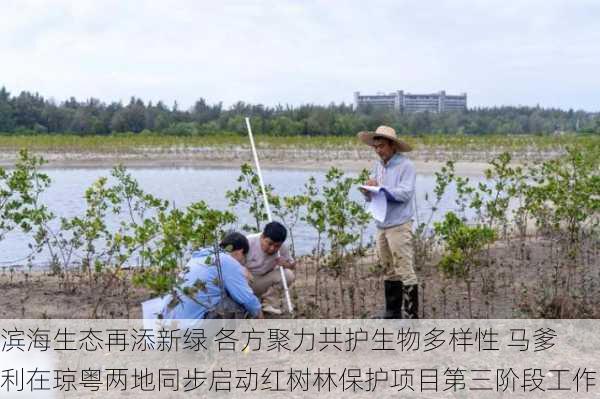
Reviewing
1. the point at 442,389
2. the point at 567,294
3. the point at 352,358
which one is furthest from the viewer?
the point at 567,294

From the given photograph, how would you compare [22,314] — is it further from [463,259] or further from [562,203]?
[562,203]

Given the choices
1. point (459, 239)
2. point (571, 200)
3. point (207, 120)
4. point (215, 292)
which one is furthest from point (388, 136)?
point (207, 120)

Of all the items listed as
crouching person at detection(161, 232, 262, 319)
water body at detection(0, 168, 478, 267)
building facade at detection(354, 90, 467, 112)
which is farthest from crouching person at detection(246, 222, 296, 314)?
building facade at detection(354, 90, 467, 112)

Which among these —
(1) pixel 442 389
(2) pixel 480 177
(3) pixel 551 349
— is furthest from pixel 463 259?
(2) pixel 480 177

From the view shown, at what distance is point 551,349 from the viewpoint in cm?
531

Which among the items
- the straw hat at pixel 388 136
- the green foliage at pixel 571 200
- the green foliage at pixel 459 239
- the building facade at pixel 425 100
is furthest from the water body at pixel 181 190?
the building facade at pixel 425 100

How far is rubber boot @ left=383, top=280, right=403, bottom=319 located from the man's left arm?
0.69 metres

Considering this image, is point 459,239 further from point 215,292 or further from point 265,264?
point 215,292

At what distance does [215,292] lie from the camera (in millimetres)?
5254

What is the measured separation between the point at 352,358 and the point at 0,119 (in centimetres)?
5678

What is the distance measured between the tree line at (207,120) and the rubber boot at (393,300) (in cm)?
4641

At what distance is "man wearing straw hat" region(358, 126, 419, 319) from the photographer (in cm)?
565

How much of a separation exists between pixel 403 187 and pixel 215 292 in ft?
5.42

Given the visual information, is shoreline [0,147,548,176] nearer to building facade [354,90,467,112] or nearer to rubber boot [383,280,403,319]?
rubber boot [383,280,403,319]
